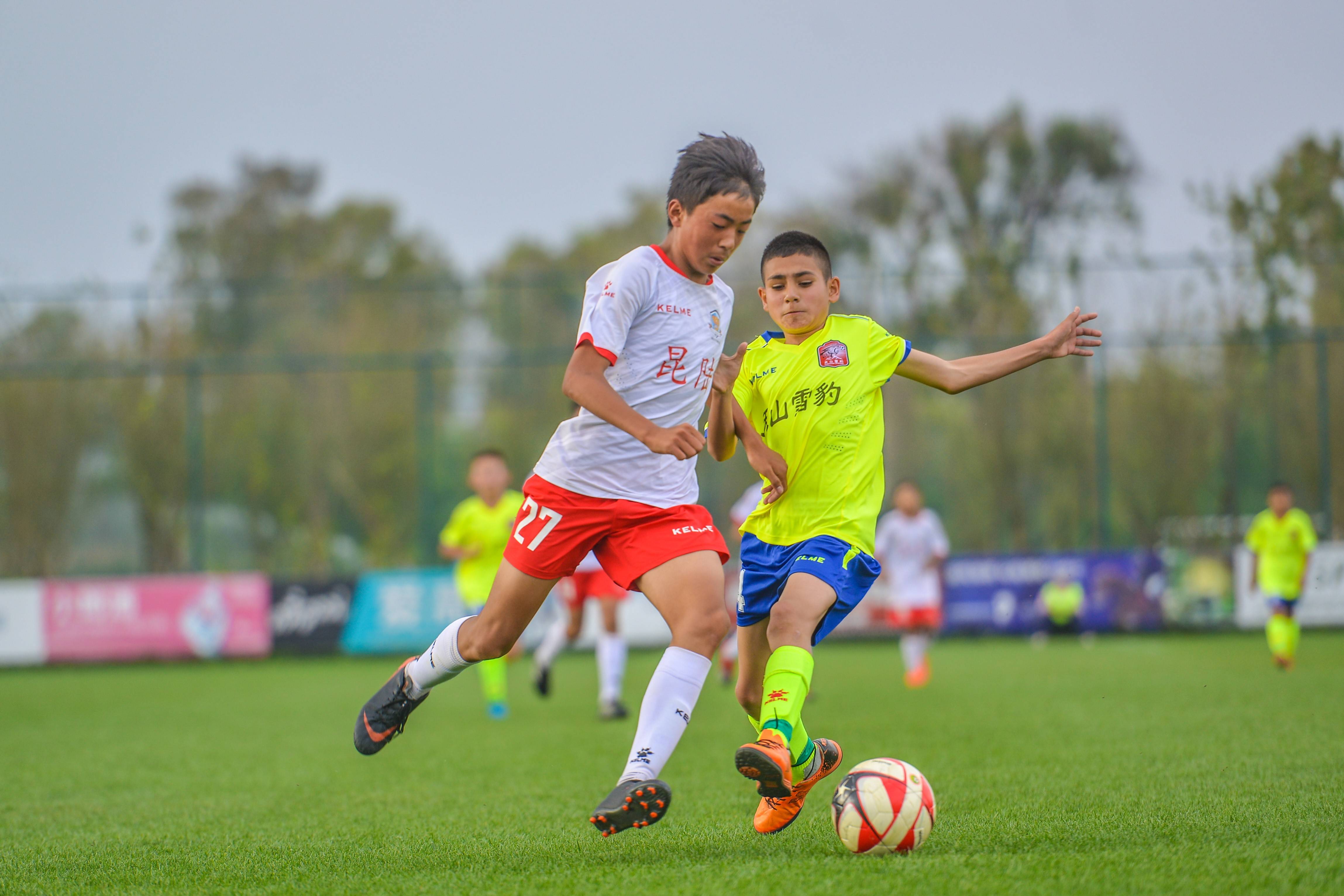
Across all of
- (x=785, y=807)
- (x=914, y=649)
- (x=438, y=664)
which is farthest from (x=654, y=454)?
(x=914, y=649)

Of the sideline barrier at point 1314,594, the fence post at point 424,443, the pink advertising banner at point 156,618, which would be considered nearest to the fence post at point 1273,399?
the sideline barrier at point 1314,594

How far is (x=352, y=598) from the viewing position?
18.1 metres

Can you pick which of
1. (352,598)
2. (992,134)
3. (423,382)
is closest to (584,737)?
(352,598)

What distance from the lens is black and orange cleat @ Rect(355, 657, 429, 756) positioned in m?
4.75

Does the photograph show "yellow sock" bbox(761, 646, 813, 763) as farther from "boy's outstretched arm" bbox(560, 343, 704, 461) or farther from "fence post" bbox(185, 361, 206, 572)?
"fence post" bbox(185, 361, 206, 572)

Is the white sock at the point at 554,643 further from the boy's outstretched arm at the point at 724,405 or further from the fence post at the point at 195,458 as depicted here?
the fence post at the point at 195,458

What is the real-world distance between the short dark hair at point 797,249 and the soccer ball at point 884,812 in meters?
1.83

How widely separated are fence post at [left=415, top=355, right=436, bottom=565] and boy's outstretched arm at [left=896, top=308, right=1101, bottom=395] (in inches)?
623

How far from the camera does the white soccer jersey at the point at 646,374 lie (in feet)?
13.3

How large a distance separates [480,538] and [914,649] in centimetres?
460

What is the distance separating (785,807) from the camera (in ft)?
14.4

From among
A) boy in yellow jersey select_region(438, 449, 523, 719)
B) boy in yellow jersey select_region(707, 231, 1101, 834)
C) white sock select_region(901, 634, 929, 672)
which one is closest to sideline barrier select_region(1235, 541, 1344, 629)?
white sock select_region(901, 634, 929, 672)

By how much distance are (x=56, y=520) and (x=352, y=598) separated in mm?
5758

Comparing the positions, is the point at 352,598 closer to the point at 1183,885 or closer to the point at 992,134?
the point at 1183,885
